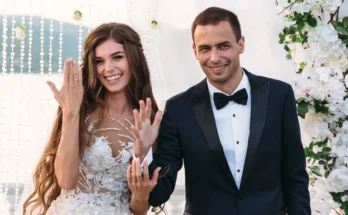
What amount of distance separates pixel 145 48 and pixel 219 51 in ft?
3.42

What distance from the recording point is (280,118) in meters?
2.13

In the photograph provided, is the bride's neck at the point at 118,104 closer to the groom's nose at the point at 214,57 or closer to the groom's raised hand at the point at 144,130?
the groom's raised hand at the point at 144,130

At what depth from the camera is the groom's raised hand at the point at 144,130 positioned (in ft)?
6.59

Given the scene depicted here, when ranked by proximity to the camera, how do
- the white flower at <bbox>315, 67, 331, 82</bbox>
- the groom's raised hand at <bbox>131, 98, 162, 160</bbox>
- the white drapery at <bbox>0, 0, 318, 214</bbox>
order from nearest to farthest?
1. the groom's raised hand at <bbox>131, 98, 162, 160</bbox>
2. the white flower at <bbox>315, 67, 331, 82</bbox>
3. the white drapery at <bbox>0, 0, 318, 214</bbox>

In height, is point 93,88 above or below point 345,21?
below

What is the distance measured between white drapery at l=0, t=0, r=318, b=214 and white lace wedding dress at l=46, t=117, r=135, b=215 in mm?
826

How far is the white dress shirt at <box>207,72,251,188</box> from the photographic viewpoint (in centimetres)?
208

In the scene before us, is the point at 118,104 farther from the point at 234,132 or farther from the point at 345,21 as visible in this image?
Answer: the point at 345,21

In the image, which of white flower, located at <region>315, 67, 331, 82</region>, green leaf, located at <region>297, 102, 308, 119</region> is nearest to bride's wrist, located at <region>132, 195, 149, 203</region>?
green leaf, located at <region>297, 102, 308, 119</region>

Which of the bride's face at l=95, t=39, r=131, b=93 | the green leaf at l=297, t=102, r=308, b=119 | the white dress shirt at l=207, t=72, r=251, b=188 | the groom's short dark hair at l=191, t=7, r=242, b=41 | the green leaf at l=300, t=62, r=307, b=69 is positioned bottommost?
the white dress shirt at l=207, t=72, r=251, b=188

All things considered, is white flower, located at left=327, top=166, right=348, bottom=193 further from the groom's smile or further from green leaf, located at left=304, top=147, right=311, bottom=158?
the groom's smile

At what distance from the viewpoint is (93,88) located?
2330mm

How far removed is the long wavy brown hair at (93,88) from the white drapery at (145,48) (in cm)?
72

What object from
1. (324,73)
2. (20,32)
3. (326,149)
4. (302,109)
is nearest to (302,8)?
(324,73)
